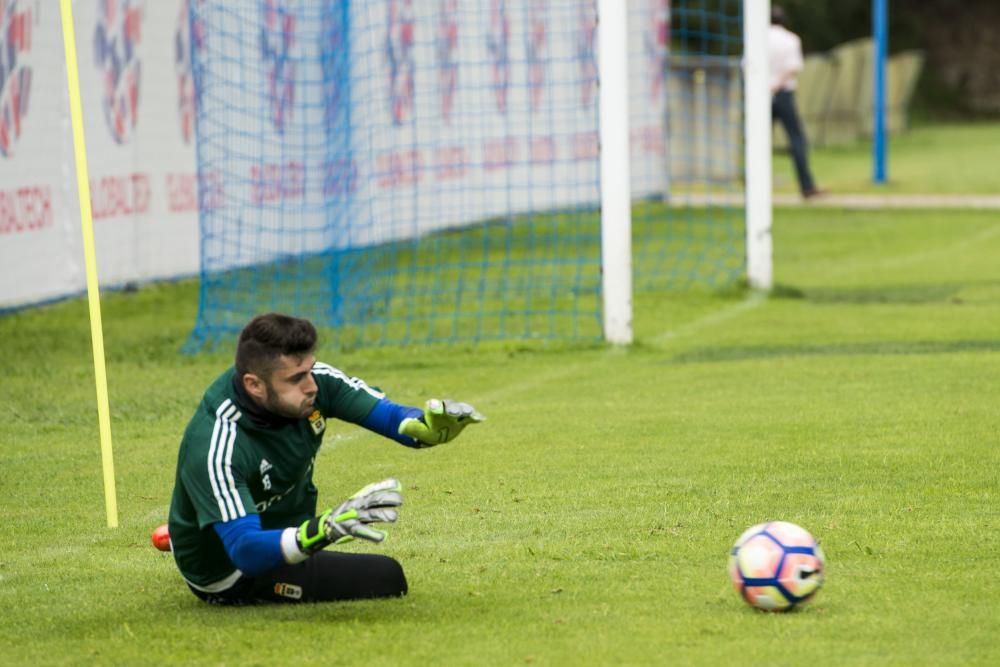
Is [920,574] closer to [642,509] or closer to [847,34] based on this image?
Answer: [642,509]

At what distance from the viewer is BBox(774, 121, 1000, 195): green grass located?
23.5 meters

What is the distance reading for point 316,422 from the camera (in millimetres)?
5434

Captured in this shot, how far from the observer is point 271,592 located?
5.48 m

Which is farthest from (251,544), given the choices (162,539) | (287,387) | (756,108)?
(756,108)

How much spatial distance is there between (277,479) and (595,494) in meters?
1.98

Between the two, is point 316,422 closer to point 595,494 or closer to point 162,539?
point 162,539

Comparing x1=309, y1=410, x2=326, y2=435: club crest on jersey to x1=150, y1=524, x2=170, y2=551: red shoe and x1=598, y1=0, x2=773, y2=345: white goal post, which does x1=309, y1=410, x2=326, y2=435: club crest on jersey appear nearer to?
x1=150, y1=524, x2=170, y2=551: red shoe

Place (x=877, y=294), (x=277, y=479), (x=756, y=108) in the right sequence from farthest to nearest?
(x=877, y=294), (x=756, y=108), (x=277, y=479)

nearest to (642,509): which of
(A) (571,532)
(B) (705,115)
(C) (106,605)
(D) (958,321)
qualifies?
(A) (571,532)

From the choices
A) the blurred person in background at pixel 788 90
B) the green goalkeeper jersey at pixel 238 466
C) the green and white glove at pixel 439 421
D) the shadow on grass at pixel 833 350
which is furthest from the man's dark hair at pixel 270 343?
the blurred person in background at pixel 788 90

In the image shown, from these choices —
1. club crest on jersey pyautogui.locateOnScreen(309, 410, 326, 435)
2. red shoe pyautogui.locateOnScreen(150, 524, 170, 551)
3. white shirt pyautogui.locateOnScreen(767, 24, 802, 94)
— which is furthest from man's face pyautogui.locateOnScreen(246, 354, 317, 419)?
white shirt pyautogui.locateOnScreen(767, 24, 802, 94)

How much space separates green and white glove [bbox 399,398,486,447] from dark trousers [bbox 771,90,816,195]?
16265mm

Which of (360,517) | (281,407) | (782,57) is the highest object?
(782,57)

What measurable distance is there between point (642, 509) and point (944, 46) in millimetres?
45572
